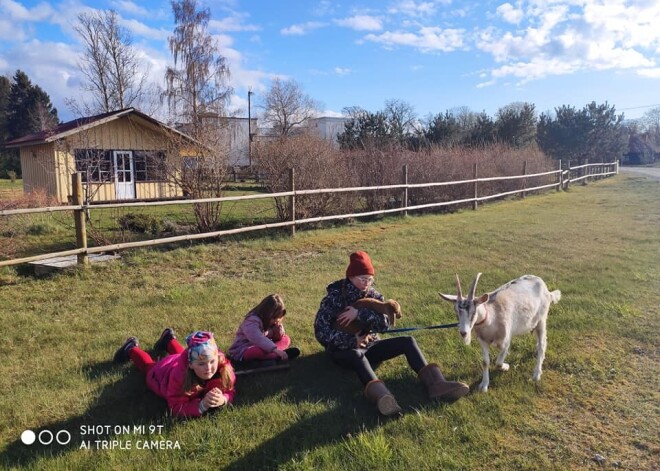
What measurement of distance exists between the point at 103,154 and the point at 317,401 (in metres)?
19.8

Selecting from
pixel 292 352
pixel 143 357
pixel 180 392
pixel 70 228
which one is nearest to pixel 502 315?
pixel 292 352

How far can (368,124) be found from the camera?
28.5 metres

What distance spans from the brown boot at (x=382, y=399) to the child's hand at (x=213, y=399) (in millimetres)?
1063

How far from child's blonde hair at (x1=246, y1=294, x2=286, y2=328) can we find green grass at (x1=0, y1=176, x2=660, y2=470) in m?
0.48

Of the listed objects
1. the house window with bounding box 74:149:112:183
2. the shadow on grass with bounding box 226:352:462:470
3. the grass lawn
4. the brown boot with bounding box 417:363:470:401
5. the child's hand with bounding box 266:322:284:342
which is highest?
the house window with bounding box 74:149:112:183

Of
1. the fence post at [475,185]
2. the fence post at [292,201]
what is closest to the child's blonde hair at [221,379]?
the fence post at [292,201]

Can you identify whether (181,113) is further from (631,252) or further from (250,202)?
(631,252)

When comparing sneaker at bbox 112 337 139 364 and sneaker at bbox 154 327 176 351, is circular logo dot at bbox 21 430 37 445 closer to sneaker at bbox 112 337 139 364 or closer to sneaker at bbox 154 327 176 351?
sneaker at bbox 112 337 139 364

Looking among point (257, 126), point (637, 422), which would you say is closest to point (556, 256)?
point (637, 422)

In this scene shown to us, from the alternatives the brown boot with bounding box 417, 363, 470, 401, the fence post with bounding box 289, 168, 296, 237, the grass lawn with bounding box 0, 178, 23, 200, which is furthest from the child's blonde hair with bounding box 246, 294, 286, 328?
the grass lawn with bounding box 0, 178, 23, 200

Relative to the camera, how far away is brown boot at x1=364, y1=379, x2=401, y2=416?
3.33 metres

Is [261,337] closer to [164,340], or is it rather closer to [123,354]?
[164,340]

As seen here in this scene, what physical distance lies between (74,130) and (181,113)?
10647mm

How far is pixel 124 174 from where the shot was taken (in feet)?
73.4
